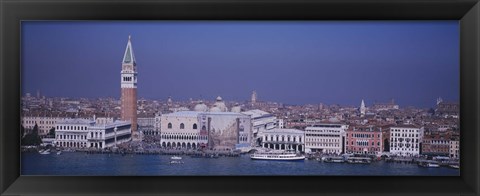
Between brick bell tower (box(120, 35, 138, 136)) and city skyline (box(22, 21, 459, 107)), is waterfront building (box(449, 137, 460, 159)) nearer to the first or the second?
city skyline (box(22, 21, 459, 107))

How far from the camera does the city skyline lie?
8.81ft

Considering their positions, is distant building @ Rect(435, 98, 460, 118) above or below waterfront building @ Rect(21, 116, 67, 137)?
above

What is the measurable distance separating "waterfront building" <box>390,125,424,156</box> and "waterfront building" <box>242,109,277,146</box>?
0.57 metres

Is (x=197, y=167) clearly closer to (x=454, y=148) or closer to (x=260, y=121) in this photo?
(x=260, y=121)

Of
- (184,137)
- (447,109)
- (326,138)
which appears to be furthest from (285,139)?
(447,109)

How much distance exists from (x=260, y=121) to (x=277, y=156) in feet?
0.61

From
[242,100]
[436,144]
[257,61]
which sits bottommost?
[436,144]

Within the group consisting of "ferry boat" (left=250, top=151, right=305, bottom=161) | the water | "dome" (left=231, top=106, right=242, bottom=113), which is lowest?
the water

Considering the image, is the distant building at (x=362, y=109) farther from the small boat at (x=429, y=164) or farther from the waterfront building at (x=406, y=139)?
the small boat at (x=429, y=164)

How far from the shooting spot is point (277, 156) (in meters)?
2.74

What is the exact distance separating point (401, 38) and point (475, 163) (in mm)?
665

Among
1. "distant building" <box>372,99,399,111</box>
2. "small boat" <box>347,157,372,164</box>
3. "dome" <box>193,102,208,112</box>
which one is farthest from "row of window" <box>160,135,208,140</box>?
"distant building" <box>372,99,399,111</box>
